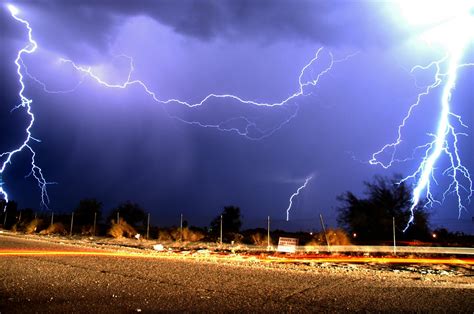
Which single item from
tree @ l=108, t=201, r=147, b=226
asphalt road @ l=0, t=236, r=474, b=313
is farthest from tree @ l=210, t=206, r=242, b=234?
asphalt road @ l=0, t=236, r=474, b=313

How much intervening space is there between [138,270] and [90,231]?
22215mm

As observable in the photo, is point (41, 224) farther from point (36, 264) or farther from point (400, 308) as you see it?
point (400, 308)

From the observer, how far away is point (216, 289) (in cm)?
754

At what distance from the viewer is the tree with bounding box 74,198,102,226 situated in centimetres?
4347

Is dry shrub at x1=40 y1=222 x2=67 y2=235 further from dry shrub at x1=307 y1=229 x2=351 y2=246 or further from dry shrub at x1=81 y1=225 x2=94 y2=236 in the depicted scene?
dry shrub at x1=307 y1=229 x2=351 y2=246

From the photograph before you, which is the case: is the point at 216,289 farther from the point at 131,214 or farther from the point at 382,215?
the point at 131,214

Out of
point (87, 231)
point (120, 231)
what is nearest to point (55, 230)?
point (87, 231)

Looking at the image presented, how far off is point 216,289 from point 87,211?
40.8 meters

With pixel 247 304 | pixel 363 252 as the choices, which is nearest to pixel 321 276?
pixel 247 304

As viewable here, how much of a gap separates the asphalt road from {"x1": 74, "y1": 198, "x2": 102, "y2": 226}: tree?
1345 inches

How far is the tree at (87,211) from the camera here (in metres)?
43.5

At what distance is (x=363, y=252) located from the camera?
1719 cm

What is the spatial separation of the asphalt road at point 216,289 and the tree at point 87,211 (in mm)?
34154

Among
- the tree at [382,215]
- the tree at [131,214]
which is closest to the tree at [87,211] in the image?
the tree at [131,214]
